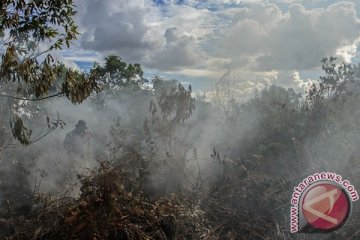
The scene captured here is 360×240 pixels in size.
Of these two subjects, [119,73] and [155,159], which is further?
[119,73]

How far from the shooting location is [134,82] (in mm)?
23500

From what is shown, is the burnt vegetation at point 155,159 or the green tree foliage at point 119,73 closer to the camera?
the burnt vegetation at point 155,159

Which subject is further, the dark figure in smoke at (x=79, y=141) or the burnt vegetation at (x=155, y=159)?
the dark figure in smoke at (x=79, y=141)

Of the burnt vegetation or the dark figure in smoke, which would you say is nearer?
the burnt vegetation

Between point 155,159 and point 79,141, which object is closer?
point 155,159

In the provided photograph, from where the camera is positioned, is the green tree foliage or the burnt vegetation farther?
the green tree foliage

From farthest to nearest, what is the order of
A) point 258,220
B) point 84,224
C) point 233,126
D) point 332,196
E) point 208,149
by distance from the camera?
point 233,126, point 208,149, point 258,220, point 332,196, point 84,224

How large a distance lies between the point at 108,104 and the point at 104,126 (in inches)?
147

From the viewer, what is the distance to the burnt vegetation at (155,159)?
19.6ft

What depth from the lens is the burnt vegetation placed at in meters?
5.97

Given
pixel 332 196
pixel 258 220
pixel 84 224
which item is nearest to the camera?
pixel 84 224

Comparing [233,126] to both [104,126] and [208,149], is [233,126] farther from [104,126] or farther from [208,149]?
[104,126]

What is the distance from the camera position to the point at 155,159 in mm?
10617

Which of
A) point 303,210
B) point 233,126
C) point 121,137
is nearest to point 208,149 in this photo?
point 233,126
